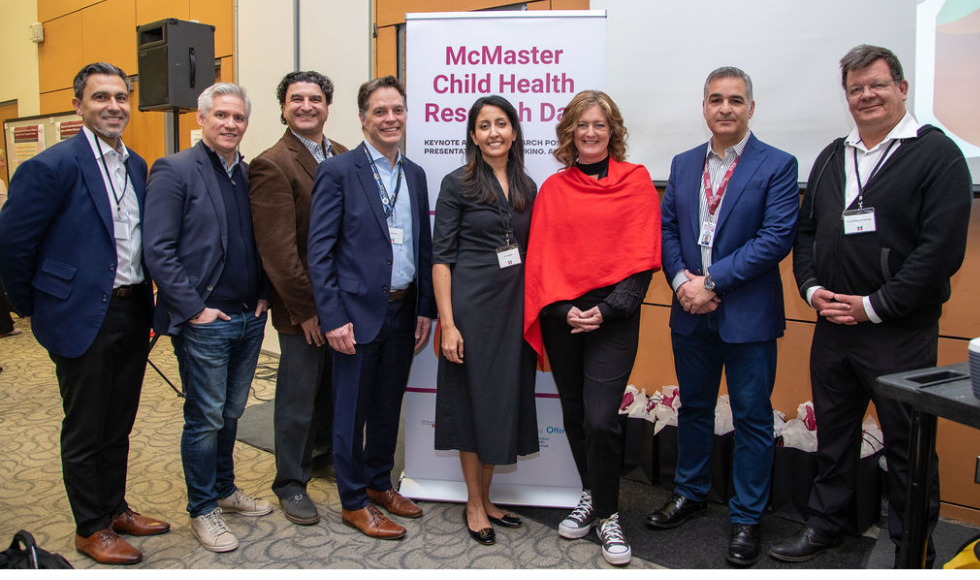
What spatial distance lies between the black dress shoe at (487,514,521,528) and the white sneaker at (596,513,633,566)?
1.11 ft

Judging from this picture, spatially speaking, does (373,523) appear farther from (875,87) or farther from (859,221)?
(875,87)

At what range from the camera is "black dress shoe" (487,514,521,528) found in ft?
8.23

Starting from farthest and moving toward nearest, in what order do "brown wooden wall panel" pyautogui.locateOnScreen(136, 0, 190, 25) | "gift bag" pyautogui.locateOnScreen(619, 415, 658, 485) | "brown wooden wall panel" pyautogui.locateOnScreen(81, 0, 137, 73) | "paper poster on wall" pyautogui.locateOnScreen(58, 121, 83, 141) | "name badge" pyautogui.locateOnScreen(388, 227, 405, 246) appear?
"paper poster on wall" pyautogui.locateOnScreen(58, 121, 83, 141) < "brown wooden wall panel" pyautogui.locateOnScreen(81, 0, 137, 73) < "brown wooden wall panel" pyautogui.locateOnScreen(136, 0, 190, 25) < "gift bag" pyautogui.locateOnScreen(619, 415, 658, 485) < "name badge" pyautogui.locateOnScreen(388, 227, 405, 246)

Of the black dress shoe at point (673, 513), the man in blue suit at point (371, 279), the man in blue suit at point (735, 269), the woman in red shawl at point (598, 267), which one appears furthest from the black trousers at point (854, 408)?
the man in blue suit at point (371, 279)

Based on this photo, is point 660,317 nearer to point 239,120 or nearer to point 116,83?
point 239,120

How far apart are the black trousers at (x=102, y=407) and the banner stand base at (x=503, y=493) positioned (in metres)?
1.09

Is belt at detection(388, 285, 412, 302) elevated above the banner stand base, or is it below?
above

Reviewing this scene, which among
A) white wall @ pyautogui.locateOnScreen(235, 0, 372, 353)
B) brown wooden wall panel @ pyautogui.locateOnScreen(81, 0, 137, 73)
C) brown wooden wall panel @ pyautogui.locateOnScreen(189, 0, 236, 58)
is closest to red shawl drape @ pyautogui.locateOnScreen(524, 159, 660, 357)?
white wall @ pyautogui.locateOnScreen(235, 0, 372, 353)

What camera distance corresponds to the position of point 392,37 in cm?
→ 440

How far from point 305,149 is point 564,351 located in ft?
4.21

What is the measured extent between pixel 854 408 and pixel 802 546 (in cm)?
51

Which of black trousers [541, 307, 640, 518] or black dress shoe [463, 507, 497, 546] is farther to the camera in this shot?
black dress shoe [463, 507, 497, 546]

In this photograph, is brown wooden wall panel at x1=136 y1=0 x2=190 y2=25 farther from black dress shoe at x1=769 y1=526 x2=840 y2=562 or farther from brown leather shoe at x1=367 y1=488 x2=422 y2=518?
black dress shoe at x1=769 y1=526 x2=840 y2=562
